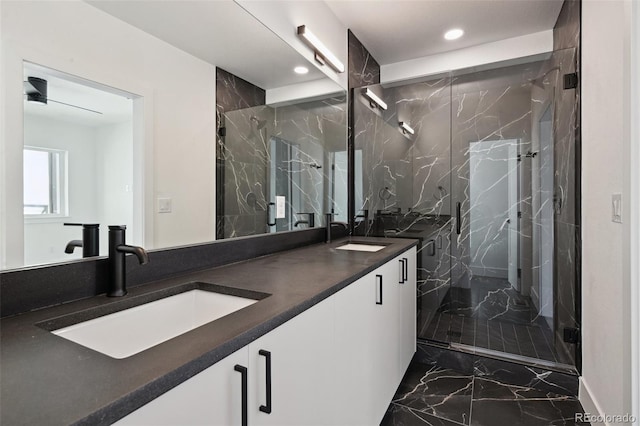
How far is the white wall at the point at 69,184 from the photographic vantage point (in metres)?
0.88

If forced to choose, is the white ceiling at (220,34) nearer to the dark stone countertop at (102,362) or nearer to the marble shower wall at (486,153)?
the dark stone countertop at (102,362)

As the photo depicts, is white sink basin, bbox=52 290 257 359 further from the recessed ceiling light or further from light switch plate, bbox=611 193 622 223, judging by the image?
the recessed ceiling light

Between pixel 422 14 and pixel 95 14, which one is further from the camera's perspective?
pixel 422 14

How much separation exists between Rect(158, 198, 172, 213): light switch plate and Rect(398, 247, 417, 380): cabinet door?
4.47 ft

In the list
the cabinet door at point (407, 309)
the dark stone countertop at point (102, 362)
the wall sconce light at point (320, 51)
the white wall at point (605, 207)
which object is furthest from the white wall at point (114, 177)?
the white wall at point (605, 207)

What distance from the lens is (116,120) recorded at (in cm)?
106

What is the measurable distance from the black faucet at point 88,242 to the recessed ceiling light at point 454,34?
2.86 meters

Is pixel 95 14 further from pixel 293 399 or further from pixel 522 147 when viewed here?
pixel 522 147

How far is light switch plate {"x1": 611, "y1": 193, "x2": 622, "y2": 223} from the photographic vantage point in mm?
1370

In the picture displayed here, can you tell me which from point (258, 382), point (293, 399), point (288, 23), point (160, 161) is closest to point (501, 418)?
point (293, 399)

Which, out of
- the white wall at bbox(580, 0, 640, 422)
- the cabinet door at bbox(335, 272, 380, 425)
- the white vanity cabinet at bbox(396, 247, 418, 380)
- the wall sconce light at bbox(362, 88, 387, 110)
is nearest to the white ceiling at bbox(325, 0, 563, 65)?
the wall sconce light at bbox(362, 88, 387, 110)

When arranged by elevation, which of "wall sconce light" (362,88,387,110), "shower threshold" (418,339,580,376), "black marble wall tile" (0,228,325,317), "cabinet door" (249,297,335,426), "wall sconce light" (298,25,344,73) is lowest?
"shower threshold" (418,339,580,376)

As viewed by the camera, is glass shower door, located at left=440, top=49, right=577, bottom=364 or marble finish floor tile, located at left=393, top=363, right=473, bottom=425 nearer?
marble finish floor tile, located at left=393, top=363, right=473, bottom=425

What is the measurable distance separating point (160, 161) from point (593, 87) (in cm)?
214
